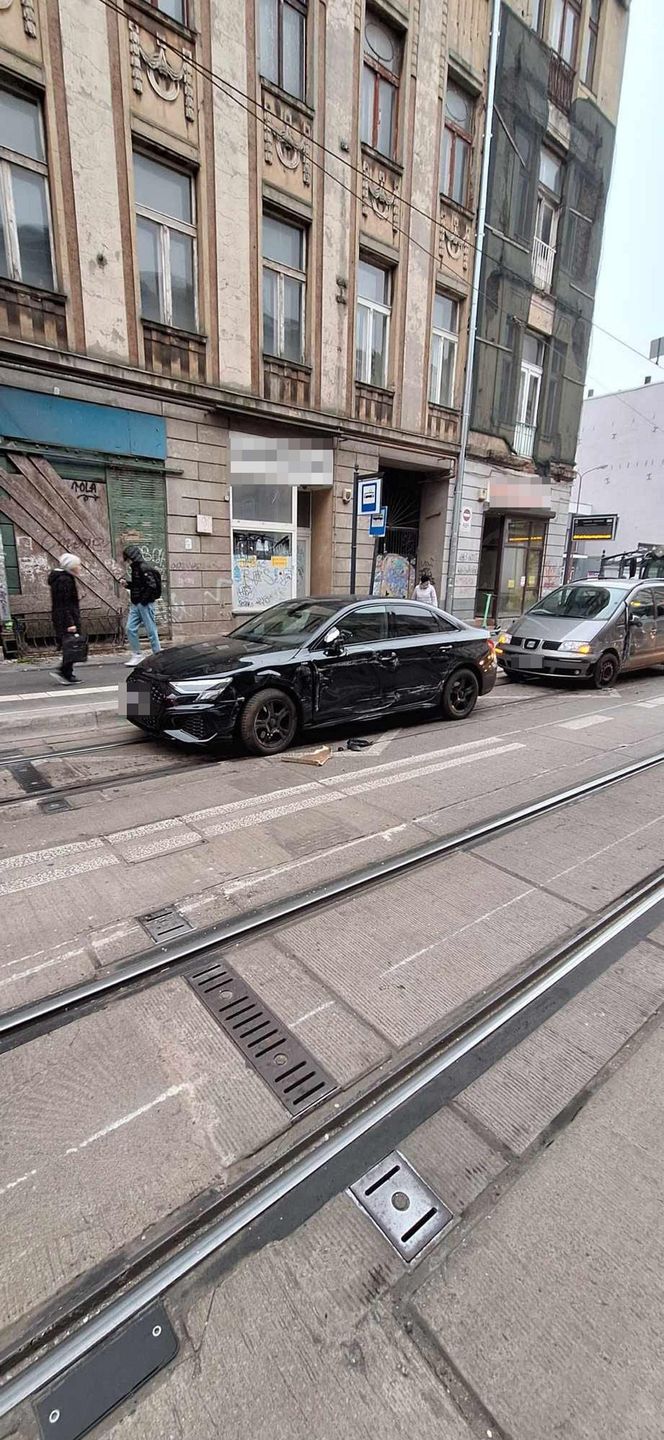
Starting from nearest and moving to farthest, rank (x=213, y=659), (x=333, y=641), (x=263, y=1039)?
(x=263, y=1039) → (x=213, y=659) → (x=333, y=641)

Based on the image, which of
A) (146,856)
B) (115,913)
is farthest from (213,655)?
(115,913)

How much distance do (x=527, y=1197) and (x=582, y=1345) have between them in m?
0.39

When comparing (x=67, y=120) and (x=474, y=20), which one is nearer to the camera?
(x=67, y=120)

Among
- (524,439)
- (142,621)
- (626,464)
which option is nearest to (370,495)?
(142,621)

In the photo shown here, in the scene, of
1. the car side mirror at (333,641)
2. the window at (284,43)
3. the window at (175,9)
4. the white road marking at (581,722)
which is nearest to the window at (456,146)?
the window at (284,43)

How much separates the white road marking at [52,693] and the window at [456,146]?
1492 cm

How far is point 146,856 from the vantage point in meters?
4.04

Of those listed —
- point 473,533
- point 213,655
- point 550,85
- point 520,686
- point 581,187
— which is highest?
point 550,85

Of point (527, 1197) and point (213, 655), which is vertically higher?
point (213, 655)

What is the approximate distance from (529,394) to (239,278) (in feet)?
34.9

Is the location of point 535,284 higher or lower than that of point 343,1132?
higher

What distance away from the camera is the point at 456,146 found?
15.3m

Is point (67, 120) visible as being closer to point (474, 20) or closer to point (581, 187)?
point (474, 20)

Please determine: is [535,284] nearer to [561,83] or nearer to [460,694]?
[561,83]
